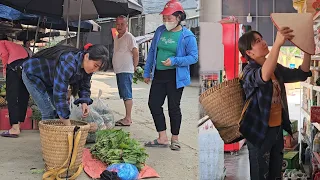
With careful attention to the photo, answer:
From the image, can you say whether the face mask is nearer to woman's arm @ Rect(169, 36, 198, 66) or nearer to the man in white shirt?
woman's arm @ Rect(169, 36, 198, 66)

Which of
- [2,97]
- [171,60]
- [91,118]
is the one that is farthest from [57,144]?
[2,97]

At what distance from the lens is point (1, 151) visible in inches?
182

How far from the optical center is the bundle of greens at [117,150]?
4.01 meters

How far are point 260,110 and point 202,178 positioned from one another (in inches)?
59.7

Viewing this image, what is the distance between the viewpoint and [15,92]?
5.12 m

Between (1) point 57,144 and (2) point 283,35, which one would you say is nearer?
(2) point 283,35

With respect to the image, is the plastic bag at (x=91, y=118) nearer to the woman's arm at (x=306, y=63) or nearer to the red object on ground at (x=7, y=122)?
the red object on ground at (x=7, y=122)

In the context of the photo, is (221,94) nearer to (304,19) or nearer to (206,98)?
(206,98)

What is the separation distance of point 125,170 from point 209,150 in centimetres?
91

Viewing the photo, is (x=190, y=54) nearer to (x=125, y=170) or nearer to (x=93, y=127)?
(x=93, y=127)

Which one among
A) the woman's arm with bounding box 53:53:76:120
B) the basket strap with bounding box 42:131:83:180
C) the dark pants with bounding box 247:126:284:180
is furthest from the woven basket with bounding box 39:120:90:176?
the dark pants with bounding box 247:126:284:180

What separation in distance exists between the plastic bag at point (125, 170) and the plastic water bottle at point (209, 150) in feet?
2.28

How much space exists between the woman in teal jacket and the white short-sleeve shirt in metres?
1.27

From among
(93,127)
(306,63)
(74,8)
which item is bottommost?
(93,127)
